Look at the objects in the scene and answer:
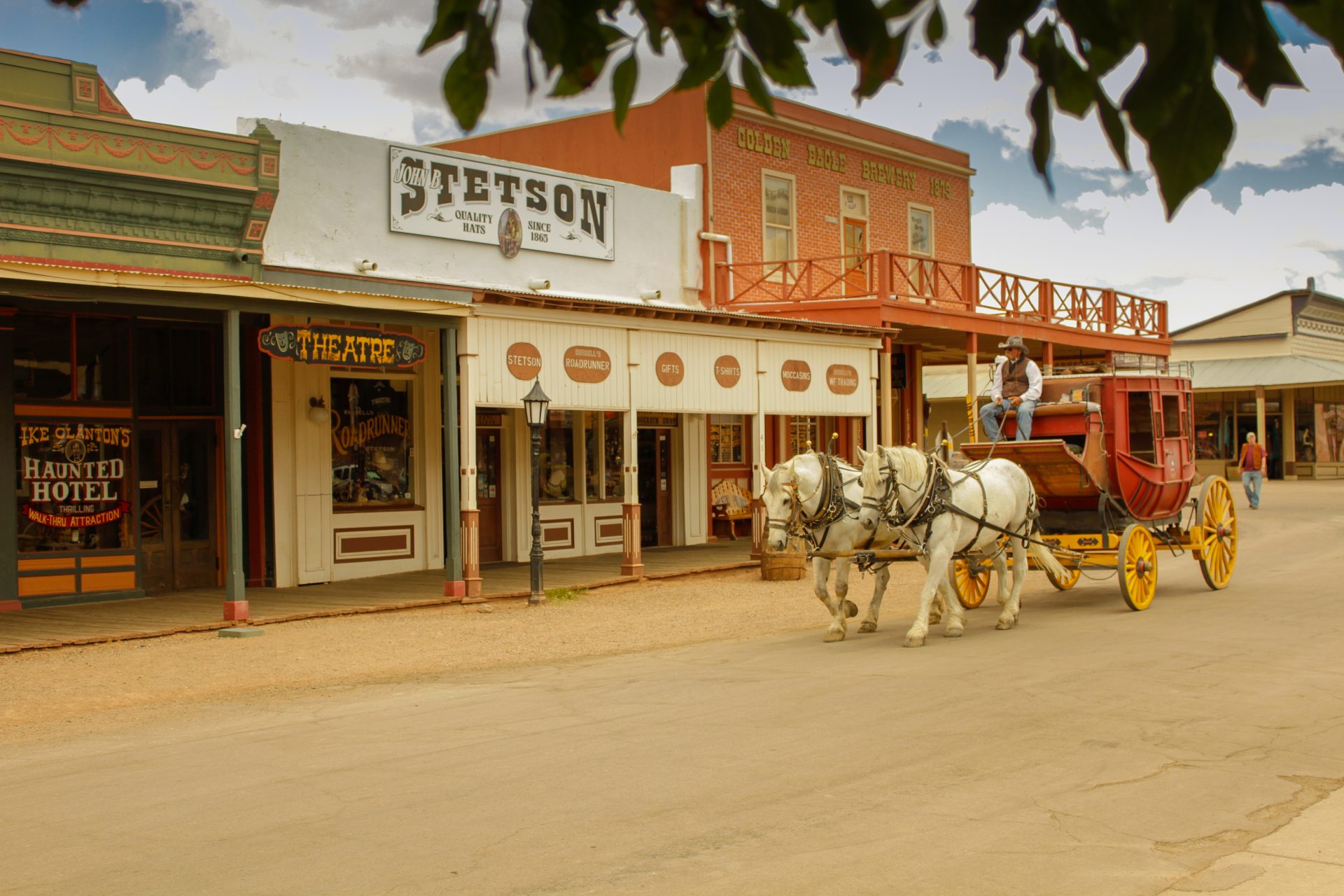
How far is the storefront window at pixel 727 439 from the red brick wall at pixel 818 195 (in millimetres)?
3127

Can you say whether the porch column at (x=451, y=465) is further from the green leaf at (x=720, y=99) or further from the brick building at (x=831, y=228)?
the green leaf at (x=720, y=99)

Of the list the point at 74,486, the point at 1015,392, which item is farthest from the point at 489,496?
the point at 1015,392

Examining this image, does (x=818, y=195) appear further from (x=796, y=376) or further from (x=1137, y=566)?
(x=1137, y=566)

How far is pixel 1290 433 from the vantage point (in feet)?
141

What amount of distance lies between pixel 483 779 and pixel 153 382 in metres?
Result: 11.7

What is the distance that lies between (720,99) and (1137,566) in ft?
39.0

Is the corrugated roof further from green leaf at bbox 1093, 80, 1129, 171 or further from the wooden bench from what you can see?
green leaf at bbox 1093, 80, 1129, 171

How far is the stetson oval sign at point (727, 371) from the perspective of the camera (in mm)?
19750

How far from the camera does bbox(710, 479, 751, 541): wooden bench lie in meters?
24.9

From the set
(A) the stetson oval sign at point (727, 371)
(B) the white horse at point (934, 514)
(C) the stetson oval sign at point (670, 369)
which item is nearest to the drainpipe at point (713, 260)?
(A) the stetson oval sign at point (727, 371)

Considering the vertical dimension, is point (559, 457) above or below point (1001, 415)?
below

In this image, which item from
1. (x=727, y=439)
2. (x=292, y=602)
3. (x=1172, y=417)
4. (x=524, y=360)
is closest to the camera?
(x=1172, y=417)

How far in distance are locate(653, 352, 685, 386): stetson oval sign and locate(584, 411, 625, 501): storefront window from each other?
3546 millimetres

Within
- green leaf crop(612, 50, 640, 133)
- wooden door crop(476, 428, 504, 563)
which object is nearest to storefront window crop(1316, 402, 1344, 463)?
wooden door crop(476, 428, 504, 563)
